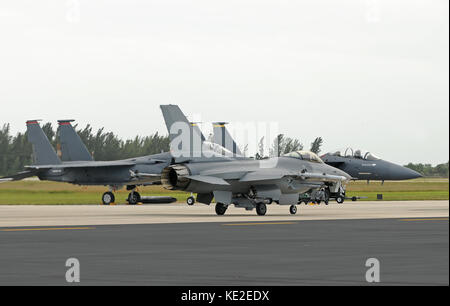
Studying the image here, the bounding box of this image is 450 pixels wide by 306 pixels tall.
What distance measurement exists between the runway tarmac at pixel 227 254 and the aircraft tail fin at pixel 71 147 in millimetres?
34604

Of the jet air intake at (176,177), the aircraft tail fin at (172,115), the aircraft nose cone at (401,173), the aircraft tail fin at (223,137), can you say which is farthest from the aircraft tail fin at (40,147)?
the jet air intake at (176,177)

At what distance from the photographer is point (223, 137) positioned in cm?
5853

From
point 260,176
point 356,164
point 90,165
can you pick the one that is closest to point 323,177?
point 260,176

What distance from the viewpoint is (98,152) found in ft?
268

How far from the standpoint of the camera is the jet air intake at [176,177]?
1485 inches

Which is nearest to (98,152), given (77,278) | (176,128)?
(176,128)

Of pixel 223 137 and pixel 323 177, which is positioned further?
pixel 223 137

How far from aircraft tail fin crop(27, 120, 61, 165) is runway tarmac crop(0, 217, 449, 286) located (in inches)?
1358

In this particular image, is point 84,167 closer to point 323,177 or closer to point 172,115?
point 172,115

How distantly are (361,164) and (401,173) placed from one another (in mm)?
4082

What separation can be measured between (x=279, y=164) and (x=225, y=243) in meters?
17.7

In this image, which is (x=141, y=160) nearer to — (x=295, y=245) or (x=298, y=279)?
(x=295, y=245)

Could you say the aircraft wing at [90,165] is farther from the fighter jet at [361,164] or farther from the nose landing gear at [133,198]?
the fighter jet at [361,164]

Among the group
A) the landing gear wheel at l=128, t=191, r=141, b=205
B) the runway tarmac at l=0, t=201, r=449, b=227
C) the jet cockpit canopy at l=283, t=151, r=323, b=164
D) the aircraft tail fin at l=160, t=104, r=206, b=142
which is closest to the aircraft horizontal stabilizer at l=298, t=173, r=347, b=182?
the jet cockpit canopy at l=283, t=151, r=323, b=164
